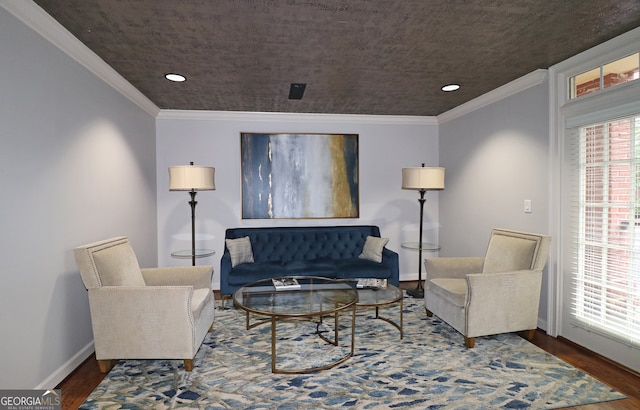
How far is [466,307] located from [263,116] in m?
3.55

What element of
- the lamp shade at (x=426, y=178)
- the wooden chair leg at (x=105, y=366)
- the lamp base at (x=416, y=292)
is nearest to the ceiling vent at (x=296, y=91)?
the lamp shade at (x=426, y=178)

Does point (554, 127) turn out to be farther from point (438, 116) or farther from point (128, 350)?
point (128, 350)

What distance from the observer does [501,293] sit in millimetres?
3045

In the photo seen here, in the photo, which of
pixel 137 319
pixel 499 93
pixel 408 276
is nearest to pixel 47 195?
pixel 137 319

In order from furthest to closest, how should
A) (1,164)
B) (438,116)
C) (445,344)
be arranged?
1. (438,116)
2. (445,344)
3. (1,164)

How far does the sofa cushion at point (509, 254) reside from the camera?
323 centimetres

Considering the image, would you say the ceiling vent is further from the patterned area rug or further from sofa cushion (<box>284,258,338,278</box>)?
the patterned area rug

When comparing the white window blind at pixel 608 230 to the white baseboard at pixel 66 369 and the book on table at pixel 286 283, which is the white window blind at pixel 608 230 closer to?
the book on table at pixel 286 283

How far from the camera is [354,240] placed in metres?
4.91

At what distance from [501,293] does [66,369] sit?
3481 mm

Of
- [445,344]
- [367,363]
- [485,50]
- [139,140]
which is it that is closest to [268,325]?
[367,363]

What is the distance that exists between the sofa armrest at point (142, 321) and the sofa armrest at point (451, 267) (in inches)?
96.0

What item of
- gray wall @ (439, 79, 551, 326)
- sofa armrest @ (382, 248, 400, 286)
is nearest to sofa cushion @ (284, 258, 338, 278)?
sofa armrest @ (382, 248, 400, 286)
